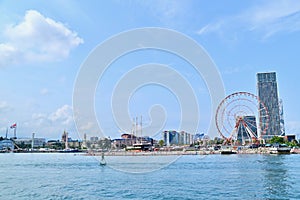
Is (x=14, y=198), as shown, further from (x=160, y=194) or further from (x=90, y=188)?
(x=160, y=194)

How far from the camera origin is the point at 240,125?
120000mm

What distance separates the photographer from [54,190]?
30469 mm

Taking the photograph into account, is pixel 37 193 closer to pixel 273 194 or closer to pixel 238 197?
pixel 238 197

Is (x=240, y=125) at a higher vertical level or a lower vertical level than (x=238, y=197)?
higher

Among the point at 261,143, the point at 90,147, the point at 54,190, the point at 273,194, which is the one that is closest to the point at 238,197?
the point at 273,194

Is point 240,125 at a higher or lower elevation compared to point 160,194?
higher

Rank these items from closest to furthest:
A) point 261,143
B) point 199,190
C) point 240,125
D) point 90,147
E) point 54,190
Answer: point 199,190
point 54,190
point 240,125
point 261,143
point 90,147

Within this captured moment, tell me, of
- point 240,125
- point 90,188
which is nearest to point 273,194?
point 90,188

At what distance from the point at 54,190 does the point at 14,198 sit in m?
4.51

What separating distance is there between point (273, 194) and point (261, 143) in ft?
414

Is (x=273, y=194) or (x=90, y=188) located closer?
(x=273, y=194)

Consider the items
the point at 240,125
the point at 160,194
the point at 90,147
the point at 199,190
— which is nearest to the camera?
the point at 160,194

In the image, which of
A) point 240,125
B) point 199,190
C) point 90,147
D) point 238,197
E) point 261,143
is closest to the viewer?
point 238,197

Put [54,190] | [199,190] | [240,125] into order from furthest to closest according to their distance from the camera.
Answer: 1. [240,125]
2. [54,190]
3. [199,190]
